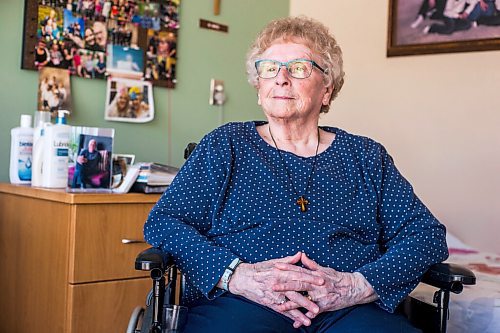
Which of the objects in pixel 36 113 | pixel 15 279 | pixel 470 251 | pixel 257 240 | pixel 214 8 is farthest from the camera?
pixel 214 8

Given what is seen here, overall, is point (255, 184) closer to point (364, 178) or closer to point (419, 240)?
point (364, 178)

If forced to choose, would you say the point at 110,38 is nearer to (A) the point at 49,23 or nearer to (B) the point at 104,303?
(A) the point at 49,23

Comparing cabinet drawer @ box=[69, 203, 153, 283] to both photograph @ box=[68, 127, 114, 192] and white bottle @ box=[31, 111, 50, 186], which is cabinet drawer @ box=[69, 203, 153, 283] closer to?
photograph @ box=[68, 127, 114, 192]

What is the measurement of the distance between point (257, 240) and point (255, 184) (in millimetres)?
148

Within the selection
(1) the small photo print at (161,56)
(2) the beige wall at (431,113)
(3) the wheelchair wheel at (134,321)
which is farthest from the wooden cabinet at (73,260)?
(2) the beige wall at (431,113)

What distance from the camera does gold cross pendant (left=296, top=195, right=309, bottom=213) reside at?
1600 mm

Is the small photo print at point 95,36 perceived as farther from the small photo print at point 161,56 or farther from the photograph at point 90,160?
the photograph at point 90,160

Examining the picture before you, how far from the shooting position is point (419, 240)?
1.59 m

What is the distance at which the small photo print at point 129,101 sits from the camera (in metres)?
2.49

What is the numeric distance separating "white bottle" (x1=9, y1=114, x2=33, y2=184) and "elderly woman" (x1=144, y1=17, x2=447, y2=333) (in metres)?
0.74

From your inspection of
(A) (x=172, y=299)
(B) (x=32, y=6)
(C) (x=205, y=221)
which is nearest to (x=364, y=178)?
(C) (x=205, y=221)

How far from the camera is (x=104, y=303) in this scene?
1914 mm

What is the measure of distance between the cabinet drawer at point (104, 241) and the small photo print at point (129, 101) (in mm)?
612

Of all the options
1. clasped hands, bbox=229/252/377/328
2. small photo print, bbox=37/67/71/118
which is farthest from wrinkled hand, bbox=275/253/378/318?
small photo print, bbox=37/67/71/118
